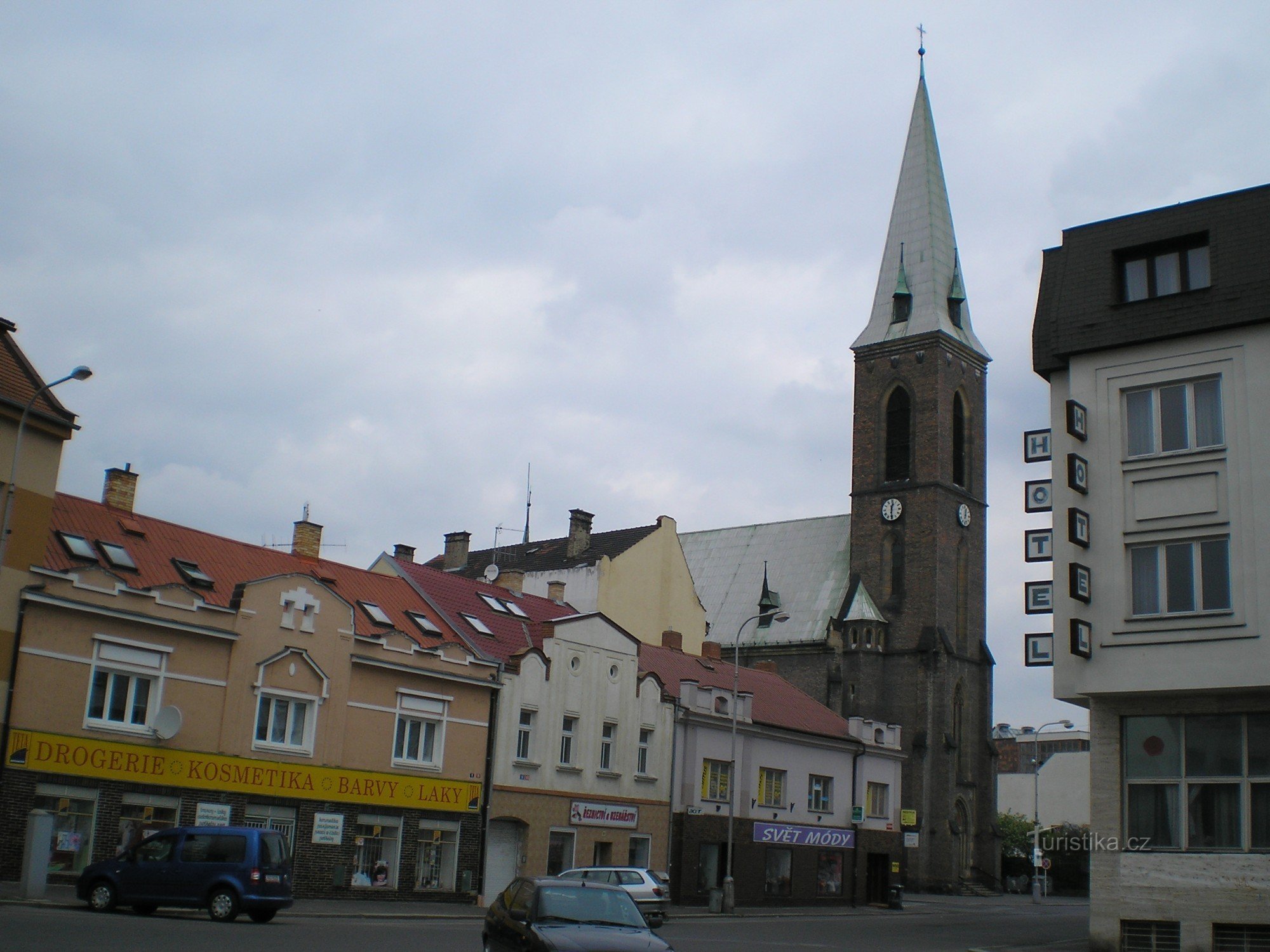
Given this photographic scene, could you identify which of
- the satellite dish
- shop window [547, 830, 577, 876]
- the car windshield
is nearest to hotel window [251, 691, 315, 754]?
the satellite dish

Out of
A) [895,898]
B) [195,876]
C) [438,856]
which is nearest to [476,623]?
[438,856]

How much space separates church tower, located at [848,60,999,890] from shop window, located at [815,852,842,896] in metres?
17.4

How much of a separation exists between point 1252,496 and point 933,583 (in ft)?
155

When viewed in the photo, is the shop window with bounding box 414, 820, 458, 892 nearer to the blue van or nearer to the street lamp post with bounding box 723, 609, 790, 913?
the street lamp post with bounding box 723, 609, 790, 913

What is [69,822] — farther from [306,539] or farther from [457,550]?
[457,550]

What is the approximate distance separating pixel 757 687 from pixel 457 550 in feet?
63.0

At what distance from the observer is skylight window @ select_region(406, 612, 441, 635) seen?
128 ft

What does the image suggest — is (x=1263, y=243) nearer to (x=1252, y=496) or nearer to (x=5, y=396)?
(x=1252, y=496)

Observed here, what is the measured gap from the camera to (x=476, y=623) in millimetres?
41875

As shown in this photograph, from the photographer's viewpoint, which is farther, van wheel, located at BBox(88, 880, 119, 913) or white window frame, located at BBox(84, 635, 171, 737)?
white window frame, located at BBox(84, 635, 171, 737)

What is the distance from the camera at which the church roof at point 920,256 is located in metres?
80.1

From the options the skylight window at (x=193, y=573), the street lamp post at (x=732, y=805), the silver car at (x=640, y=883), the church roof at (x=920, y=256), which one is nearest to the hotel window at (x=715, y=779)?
the street lamp post at (x=732, y=805)

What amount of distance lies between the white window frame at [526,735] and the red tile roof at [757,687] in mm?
5676

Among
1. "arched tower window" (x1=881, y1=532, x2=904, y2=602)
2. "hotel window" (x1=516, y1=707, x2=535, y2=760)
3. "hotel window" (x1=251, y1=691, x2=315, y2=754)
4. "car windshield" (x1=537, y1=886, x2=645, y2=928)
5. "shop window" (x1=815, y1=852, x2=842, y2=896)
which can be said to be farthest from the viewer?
"arched tower window" (x1=881, y1=532, x2=904, y2=602)
